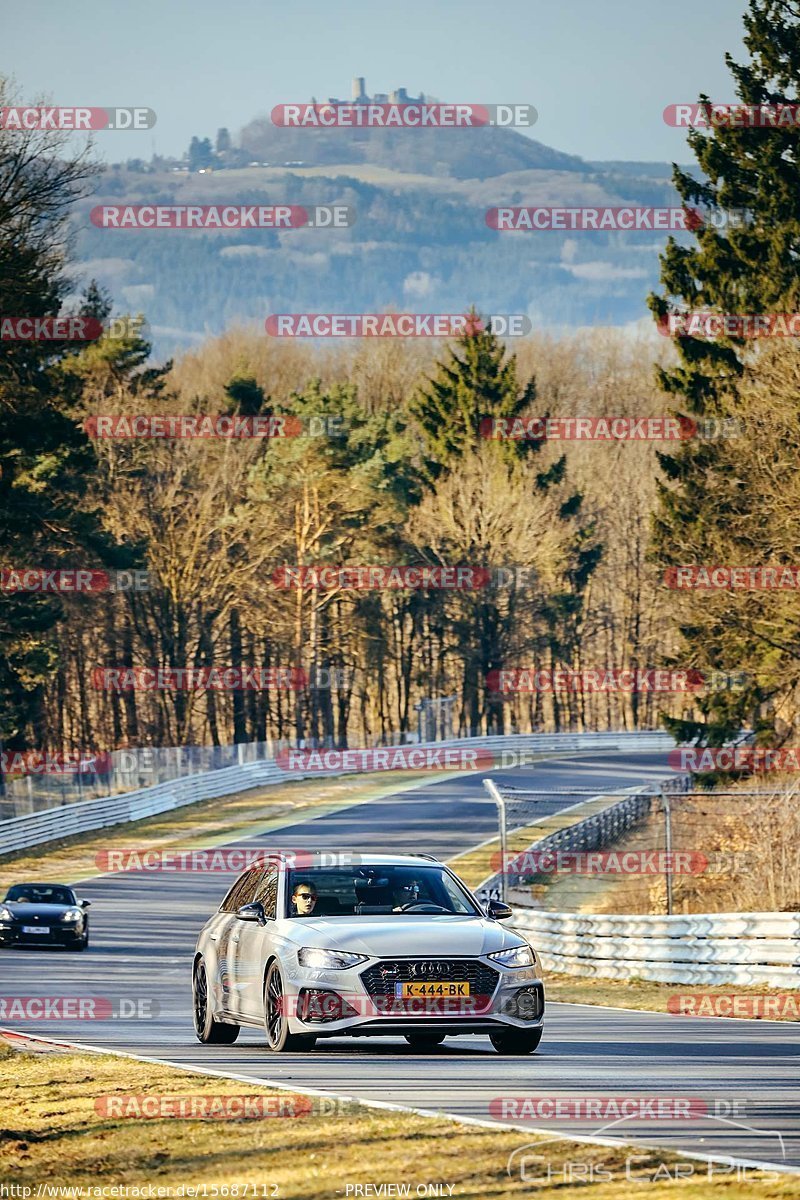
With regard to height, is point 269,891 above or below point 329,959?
above

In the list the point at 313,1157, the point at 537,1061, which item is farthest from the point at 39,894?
the point at 313,1157

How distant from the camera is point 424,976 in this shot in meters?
13.5

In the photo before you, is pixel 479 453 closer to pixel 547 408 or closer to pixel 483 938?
pixel 547 408

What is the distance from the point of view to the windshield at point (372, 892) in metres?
14.6

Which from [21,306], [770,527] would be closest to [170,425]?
[21,306]

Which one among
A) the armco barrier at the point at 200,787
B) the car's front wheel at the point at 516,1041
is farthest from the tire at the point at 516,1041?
the armco barrier at the point at 200,787

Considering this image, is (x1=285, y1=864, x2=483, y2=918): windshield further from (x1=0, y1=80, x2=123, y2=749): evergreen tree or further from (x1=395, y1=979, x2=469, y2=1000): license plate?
(x1=0, y1=80, x2=123, y2=749): evergreen tree

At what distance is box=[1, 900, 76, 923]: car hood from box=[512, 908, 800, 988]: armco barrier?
739 cm

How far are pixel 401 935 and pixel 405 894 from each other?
1078 mm

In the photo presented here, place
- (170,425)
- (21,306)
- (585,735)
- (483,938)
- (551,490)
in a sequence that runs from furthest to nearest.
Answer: (551,490)
(585,735)
(170,425)
(21,306)
(483,938)

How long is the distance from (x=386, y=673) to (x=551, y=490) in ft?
40.5

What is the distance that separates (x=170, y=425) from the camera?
3009 inches

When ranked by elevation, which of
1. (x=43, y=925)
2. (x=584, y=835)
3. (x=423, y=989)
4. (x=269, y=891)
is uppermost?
(x=269, y=891)

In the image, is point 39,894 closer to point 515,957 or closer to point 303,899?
point 303,899
